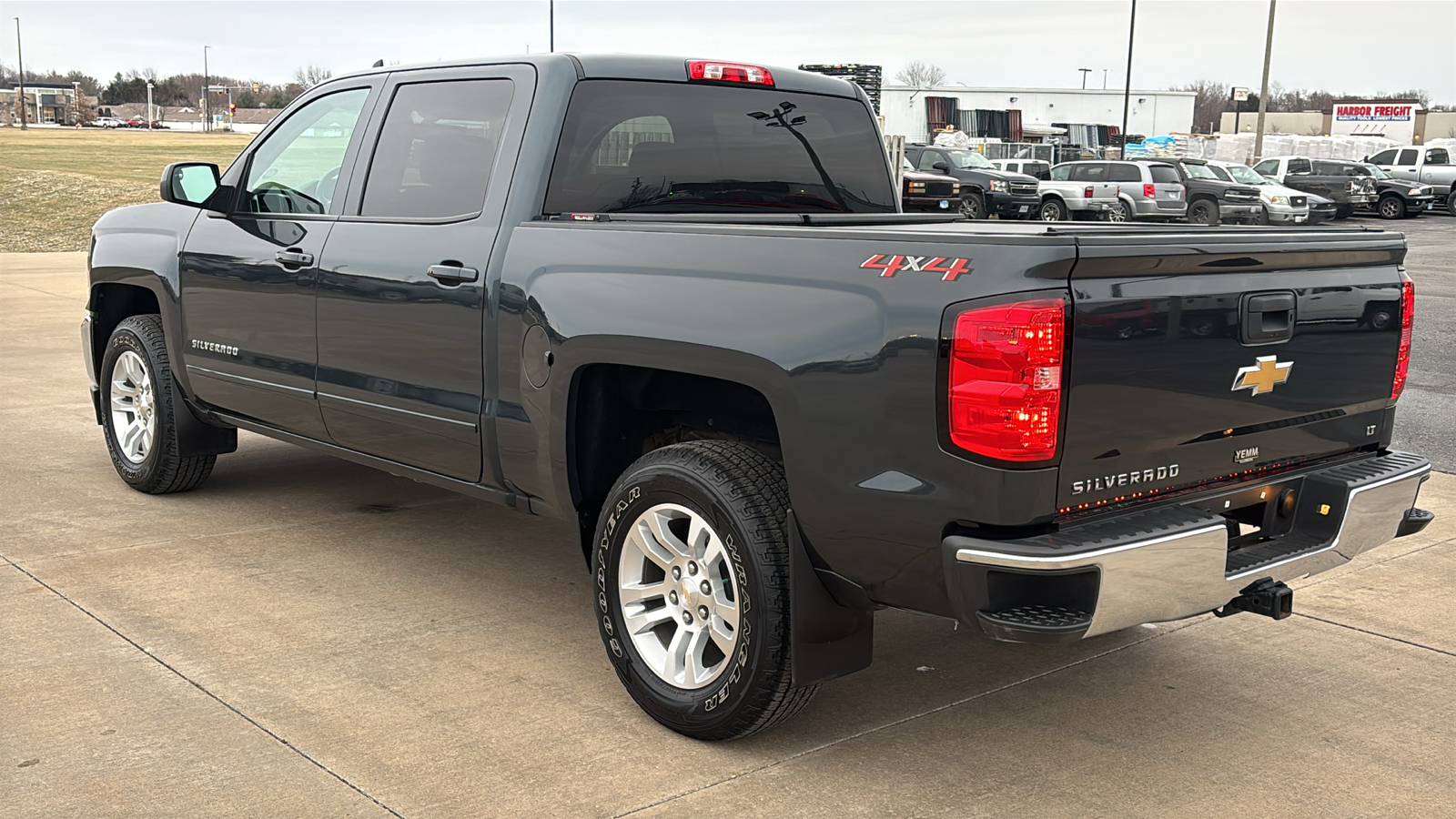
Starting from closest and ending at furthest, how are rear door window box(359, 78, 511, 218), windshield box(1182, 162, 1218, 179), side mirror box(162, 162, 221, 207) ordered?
rear door window box(359, 78, 511, 218) < side mirror box(162, 162, 221, 207) < windshield box(1182, 162, 1218, 179)

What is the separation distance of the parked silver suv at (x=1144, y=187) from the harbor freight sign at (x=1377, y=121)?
1774 inches

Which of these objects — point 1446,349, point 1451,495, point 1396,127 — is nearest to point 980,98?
point 1396,127

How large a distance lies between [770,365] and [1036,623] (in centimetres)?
92

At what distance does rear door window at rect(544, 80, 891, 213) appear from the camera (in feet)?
14.7

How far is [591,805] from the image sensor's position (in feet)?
11.0

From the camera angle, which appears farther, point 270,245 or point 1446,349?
point 1446,349

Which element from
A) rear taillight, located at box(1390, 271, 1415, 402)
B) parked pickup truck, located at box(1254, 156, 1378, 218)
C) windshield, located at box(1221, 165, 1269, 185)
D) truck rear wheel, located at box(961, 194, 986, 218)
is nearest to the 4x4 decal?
rear taillight, located at box(1390, 271, 1415, 402)

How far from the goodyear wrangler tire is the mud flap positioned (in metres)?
0.05

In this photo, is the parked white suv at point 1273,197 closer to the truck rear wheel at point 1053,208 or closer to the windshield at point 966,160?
the truck rear wheel at point 1053,208

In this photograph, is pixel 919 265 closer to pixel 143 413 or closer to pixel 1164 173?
pixel 143 413

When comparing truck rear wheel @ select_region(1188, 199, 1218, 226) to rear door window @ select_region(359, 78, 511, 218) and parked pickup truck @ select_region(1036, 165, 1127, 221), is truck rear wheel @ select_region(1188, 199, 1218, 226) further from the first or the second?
rear door window @ select_region(359, 78, 511, 218)

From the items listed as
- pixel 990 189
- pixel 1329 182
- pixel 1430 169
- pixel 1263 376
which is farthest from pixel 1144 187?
pixel 1263 376

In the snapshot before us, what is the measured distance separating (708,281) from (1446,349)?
1100cm

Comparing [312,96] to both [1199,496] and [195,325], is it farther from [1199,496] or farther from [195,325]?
[1199,496]
